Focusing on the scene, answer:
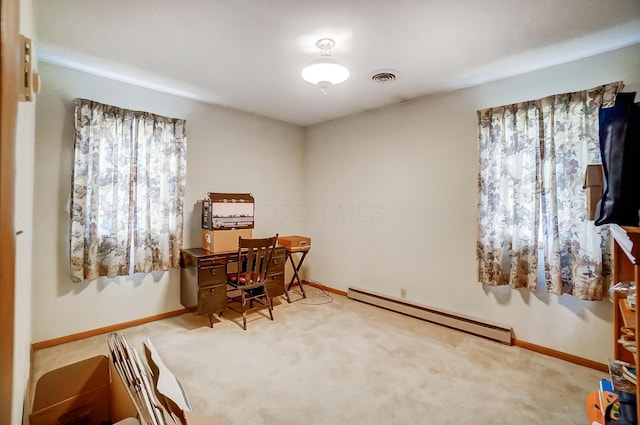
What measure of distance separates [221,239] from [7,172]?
9.96 feet

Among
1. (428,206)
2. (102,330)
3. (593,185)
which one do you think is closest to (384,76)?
(428,206)

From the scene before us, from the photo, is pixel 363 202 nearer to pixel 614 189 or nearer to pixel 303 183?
pixel 303 183

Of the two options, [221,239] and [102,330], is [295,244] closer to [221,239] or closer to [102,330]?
[221,239]

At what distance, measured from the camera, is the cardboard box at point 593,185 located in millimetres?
1751

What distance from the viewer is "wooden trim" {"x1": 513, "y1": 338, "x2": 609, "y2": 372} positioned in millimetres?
2373

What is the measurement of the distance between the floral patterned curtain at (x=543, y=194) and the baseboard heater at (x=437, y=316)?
434 millimetres

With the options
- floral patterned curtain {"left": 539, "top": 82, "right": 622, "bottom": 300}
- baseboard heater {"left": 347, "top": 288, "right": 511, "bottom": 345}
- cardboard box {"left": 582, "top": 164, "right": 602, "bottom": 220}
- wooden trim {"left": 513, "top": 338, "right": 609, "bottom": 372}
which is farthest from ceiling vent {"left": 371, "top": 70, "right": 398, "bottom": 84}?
wooden trim {"left": 513, "top": 338, "right": 609, "bottom": 372}

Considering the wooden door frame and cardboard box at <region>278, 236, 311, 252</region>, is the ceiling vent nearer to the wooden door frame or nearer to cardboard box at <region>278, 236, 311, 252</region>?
cardboard box at <region>278, 236, 311, 252</region>

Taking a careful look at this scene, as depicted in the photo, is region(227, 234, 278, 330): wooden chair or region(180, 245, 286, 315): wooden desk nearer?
region(180, 245, 286, 315): wooden desk

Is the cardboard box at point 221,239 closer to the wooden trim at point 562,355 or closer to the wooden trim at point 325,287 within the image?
the wooden trim at point 325,287

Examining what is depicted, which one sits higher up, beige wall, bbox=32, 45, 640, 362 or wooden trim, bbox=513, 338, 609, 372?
beige wall, bbox=32, 45, 640, 362

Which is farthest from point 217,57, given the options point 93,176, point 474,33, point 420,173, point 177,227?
point 420,173

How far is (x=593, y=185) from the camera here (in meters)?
1.78

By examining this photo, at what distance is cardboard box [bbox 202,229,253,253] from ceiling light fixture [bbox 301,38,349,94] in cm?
188
